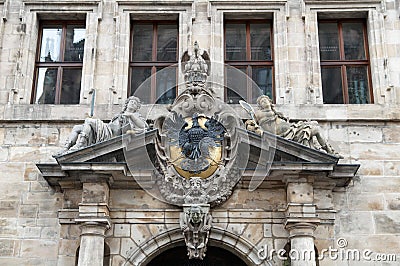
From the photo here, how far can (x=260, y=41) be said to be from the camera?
43.0 ft

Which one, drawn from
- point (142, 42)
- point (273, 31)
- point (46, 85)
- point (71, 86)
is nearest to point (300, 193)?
point (273, 31)

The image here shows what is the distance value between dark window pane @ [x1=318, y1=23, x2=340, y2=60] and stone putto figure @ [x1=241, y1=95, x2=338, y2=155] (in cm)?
191

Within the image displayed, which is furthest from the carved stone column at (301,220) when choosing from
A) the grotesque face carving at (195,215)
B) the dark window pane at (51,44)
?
the dark window pane at (51,44)

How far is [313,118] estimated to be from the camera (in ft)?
39.4

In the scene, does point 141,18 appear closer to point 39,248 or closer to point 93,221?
point 93,221

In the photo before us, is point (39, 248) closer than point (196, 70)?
Yes

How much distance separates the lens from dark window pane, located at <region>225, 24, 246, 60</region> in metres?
13.0

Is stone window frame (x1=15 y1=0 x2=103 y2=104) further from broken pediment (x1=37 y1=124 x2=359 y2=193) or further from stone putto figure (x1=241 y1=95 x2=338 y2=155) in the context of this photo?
stone putto figure (x1=241 y1=95 x2=338 y2=155)

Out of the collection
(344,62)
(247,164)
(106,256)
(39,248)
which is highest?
(344,62)

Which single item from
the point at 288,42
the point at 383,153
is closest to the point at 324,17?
the point at 288,42

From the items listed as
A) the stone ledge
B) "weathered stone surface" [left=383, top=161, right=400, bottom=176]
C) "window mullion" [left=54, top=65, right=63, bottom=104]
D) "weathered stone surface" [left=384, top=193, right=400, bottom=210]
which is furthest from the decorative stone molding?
"window mullion" [left=54, top=65, right=63, bottom=104]

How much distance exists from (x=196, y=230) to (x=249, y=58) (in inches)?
149

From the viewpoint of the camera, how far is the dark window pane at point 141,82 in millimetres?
12570

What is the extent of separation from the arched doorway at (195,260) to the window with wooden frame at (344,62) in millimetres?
3304
